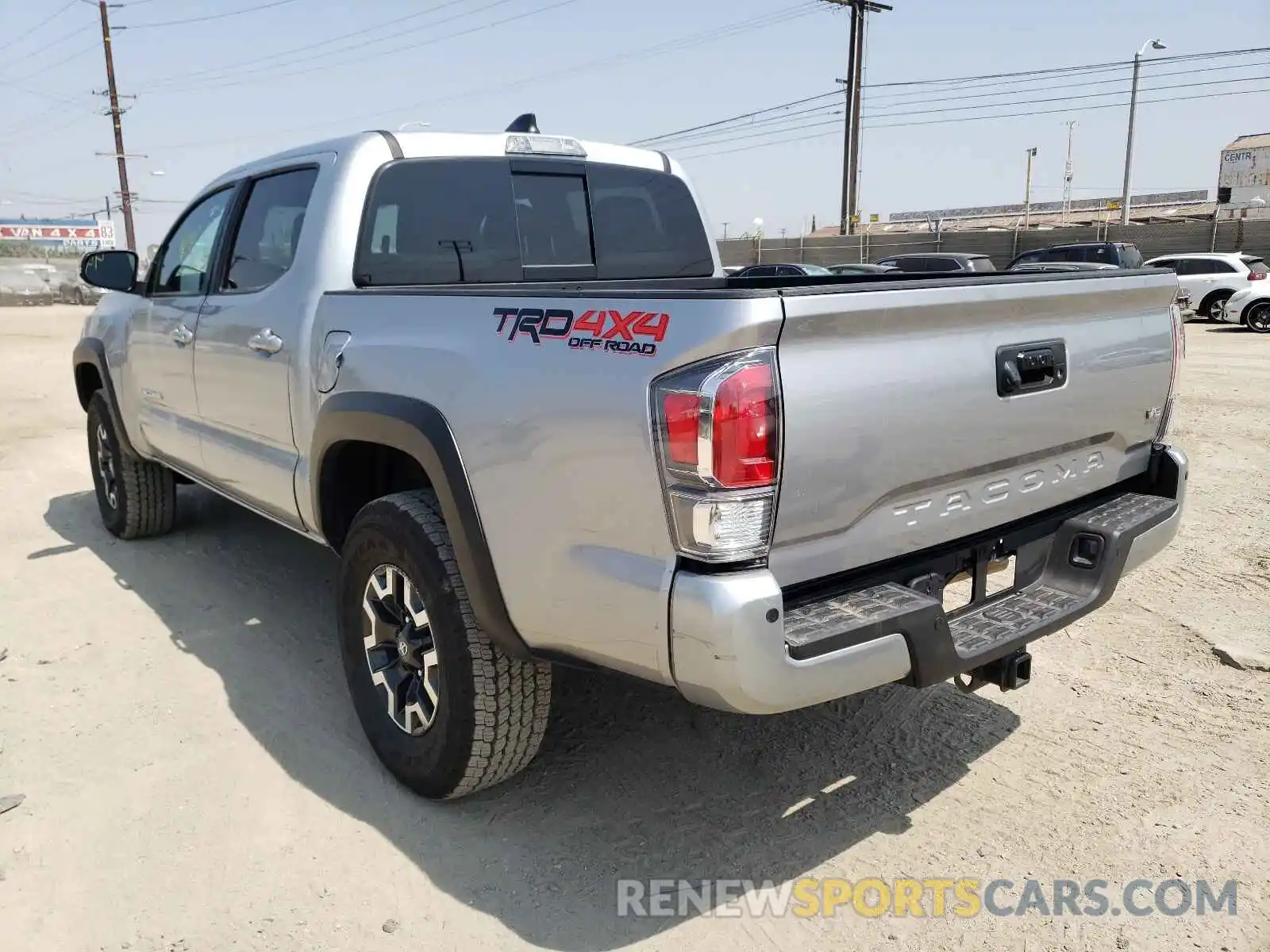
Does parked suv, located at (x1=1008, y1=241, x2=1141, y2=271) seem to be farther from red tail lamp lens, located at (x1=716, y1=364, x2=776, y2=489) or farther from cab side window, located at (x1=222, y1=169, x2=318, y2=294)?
red tail lamp lens, located at (x1=716, y1=364, x2=776, y2=489)

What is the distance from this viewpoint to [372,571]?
10.2 feet

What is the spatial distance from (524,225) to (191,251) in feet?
6.09

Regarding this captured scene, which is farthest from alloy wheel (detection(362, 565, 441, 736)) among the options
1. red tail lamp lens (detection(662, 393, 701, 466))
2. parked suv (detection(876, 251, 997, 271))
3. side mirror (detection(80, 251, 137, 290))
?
parked suv (detection(876, 251, 997, 271))

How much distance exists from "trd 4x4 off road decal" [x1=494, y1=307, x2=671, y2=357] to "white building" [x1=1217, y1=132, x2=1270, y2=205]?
66705 millimetres

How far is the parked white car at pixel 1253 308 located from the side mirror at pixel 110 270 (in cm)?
1969

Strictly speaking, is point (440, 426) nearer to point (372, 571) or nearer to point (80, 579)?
point (372, 571)

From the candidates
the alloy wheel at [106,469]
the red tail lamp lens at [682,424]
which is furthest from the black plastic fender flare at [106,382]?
the red tail lamp lens at [682,424]

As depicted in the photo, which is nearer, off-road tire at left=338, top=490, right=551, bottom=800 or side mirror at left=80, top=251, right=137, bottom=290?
off-road tire at left=338, top=490, right=551, bottom=800

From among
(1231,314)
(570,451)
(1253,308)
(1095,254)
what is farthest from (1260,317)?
(570,451)

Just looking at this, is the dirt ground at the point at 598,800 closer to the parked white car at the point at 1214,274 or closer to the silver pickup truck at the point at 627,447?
the silver pickup truck at the point at 627,447

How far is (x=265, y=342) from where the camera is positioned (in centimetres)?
362

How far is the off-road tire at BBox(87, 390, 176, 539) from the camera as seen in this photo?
559 centimetres

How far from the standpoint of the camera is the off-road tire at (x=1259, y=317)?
18.5 meters

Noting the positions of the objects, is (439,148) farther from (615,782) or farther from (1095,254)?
(1095,254)
